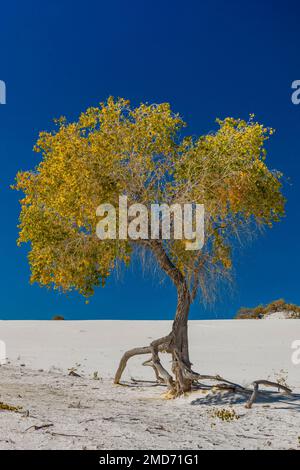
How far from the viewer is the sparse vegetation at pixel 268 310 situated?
57.9m

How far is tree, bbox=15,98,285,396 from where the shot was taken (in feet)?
50.6

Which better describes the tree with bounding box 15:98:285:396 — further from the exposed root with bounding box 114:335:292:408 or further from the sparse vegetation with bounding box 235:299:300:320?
the sparse vegetation with bounding box 235:299:300:320

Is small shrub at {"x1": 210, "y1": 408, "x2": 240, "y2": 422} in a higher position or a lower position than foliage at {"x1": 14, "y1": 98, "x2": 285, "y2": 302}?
lower

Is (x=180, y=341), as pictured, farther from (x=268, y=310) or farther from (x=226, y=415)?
(x=268, y=310)

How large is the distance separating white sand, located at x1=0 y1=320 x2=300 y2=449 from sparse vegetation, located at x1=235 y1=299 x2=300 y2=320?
21057mm

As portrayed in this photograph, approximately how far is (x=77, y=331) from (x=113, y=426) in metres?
27.5

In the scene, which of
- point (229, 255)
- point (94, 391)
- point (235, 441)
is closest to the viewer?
point (235, 441)

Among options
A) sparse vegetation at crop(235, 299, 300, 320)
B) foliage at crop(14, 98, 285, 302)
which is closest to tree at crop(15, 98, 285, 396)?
foliage at crop(14, 98, 285, 302)

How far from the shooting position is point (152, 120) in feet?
52.4

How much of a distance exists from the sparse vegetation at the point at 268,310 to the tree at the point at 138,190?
42656 millimetres

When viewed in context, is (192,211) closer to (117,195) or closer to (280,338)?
(117,195)

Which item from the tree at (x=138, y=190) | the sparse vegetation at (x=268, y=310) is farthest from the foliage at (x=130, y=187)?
the sparse vegetation at (x=268, y=310)

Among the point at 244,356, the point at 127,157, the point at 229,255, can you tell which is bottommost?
the point at 244,356

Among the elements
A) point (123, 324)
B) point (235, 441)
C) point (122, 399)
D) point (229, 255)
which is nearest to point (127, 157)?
point (229, 255)
